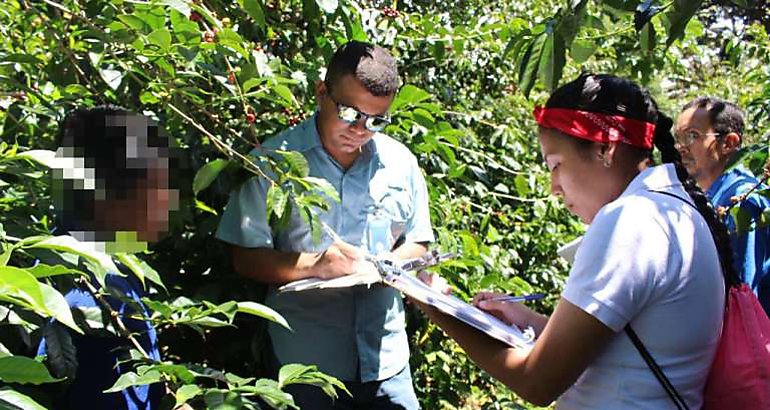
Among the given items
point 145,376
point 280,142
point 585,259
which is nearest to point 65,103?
point 280,142

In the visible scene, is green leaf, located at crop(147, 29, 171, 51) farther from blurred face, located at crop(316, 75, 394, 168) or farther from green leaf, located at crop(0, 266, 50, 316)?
green leaf, located at crop(0, 266, 50, 316)

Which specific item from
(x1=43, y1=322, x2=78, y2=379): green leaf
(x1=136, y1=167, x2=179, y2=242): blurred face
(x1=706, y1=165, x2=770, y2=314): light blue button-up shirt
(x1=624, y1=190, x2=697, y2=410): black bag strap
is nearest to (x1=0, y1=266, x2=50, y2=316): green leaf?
(x1=43, y1=322, x2=78, y2=379): green leaf

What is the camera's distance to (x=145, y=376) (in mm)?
1417

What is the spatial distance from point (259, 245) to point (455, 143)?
114 cm

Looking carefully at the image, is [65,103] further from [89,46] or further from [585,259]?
[585,259]

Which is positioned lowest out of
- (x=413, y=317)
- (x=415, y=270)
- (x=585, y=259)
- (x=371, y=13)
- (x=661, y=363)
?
(x=413, y=317)

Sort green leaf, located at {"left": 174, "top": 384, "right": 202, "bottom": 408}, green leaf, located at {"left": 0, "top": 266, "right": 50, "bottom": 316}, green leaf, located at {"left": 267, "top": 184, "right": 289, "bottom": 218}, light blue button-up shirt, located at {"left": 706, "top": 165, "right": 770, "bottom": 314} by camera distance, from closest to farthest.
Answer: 1. green leaf, located at {"left": 0, "top": 266, "right": 50, "bottom": 316}
2. green leaf, located at {"left": 174, "top": 384, "right": 202, "bottom": 408}
3. green leaf, located at {"left": 267, "top": 184, "right": 289, "bottom": 218}
4. light blue button-up shirt, located at {"left": 706, "top": 165, "right": 770, "bottom": 314}

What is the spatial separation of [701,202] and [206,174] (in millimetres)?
1223

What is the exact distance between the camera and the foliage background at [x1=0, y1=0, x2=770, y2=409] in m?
1.83

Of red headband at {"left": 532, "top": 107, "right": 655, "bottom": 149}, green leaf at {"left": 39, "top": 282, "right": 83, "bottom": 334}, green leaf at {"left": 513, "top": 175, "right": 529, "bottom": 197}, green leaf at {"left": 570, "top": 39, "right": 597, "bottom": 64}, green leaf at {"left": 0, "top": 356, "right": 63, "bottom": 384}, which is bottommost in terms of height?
green leaf at {"left": 513, "top": 175, "right": 529, "bottom": 197}

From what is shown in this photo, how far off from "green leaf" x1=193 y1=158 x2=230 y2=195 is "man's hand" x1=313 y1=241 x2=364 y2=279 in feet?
1.18

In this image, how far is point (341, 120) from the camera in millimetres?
2424

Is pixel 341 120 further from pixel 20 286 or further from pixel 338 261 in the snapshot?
pixel 20 286

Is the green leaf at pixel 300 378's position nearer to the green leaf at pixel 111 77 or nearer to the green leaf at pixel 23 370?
the green leaf at pixel 23 370
